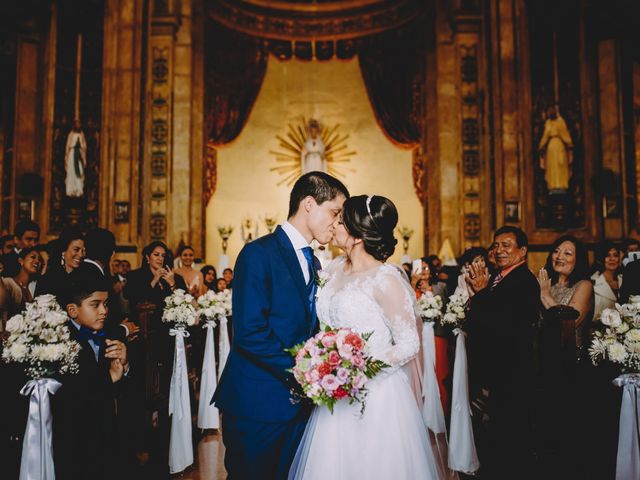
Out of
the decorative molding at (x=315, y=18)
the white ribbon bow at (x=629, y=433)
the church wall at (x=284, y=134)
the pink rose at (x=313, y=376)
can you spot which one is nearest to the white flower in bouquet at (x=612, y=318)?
the white ribbon bow at (x=629, y=433)

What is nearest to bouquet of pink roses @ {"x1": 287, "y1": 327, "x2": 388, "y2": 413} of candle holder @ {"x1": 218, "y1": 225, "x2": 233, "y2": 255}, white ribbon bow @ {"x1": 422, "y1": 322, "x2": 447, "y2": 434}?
white ribbon bow @ {"x1": 422, "y1": 322, "x2": 447, "y2": 434}

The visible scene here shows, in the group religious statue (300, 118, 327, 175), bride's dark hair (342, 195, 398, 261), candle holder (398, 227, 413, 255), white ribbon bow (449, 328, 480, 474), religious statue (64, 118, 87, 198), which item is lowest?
white ribbon bow (449, 328, 480, 474)

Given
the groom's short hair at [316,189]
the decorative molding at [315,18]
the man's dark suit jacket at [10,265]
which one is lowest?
the man's dark suit jacket at [10,265]

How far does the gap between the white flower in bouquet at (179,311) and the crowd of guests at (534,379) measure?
95.2 inches

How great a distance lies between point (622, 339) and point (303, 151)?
13457 mm

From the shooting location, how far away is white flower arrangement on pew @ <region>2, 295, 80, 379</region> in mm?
3127

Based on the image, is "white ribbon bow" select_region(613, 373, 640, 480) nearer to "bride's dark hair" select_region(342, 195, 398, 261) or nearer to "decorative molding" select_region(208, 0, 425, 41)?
"bride's dark hair" select_region(342, 195, 398, 261)

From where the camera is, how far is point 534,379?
4289 mm

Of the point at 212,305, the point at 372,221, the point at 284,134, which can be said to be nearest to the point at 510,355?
the point at 372,221

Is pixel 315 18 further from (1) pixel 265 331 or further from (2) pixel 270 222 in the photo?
(1) pixel 265 331

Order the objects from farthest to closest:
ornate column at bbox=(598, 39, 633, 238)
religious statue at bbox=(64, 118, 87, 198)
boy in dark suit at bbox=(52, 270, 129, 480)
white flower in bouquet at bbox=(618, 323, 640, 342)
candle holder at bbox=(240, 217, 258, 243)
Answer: candle holder at bbox=(240, 217, 258, 243)
religious statue at bbox=(64, 118, 87, 198)
ornate column at bbox=(598, 39, 633, 238)
white flower in bouquet at bbox=(618, 323, 640, 342)
boy in dark suit at bbox=(52, 270, 129, 480)

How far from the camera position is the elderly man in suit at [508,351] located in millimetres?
4395

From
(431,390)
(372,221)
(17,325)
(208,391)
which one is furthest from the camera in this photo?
(208,391)

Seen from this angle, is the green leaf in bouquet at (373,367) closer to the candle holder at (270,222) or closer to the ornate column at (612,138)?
the ornate column at (612,138)
